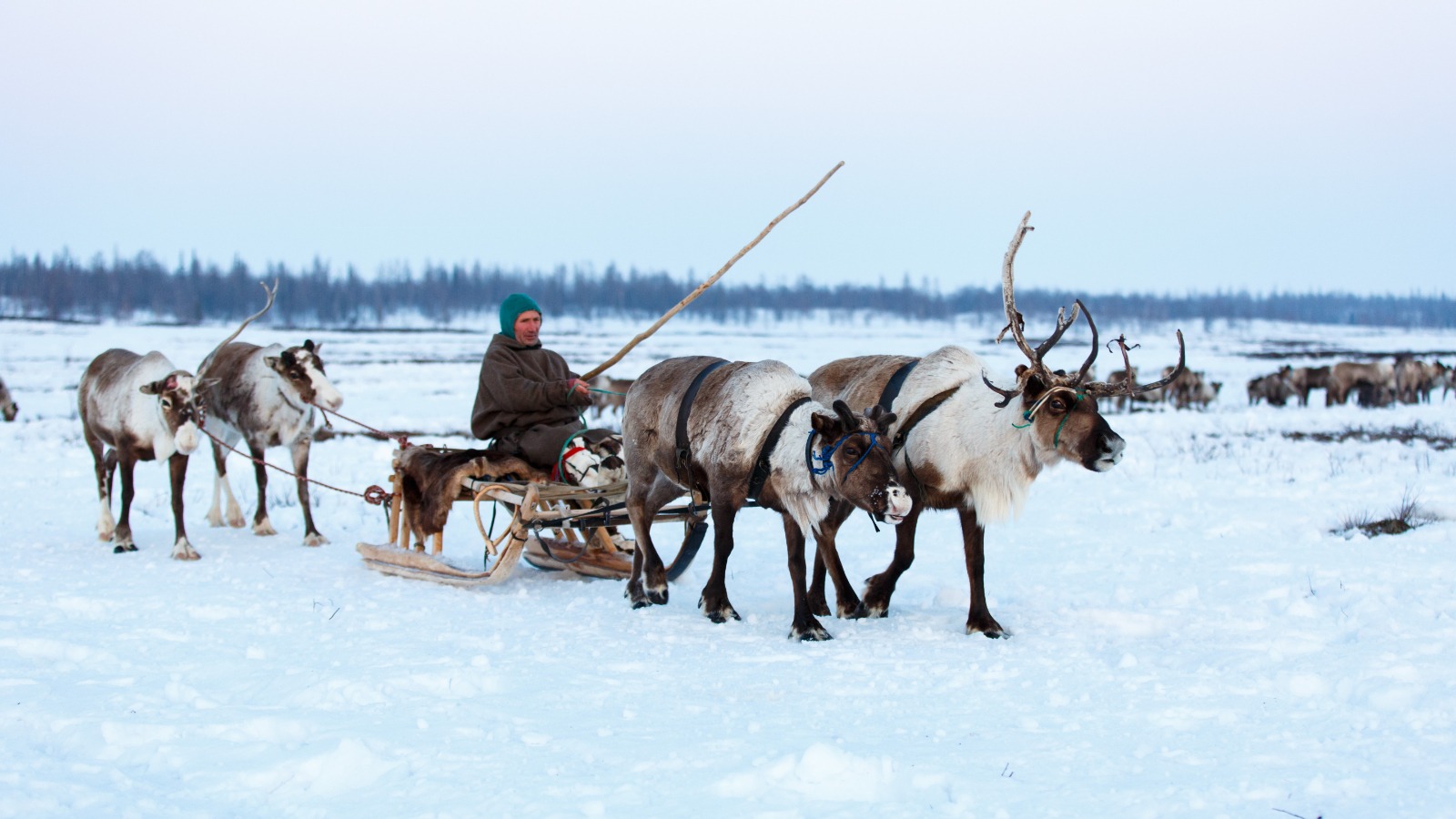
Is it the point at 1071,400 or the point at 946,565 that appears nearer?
the point at 1071,400

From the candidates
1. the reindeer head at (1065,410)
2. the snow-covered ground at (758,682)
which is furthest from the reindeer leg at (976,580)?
the reindeer head at (1065,410)

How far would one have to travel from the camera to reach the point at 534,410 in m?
8.23

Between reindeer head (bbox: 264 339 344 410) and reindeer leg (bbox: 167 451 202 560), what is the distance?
3.47 ft

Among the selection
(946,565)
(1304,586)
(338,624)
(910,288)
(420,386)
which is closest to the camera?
(338,624)

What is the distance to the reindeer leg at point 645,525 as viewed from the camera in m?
6.99

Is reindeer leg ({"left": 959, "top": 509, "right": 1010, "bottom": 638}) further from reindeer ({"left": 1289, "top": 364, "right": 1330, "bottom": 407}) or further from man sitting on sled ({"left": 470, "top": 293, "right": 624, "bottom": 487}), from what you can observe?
reindeer ({"left": 1289, "top": 364, "right": 1330, "bottom": 407})

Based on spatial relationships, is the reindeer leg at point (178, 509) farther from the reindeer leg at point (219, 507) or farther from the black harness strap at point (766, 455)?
the black harness strap at point (766, 455)

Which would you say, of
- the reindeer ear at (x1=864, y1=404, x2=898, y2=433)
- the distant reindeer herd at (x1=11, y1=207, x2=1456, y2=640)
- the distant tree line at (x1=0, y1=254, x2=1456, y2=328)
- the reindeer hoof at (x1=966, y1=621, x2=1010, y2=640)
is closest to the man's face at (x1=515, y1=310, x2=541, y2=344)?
the distant reindeer herd at (x1=11, y1=207, x2=1456, y2=640)

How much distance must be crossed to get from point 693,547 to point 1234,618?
3505 millimetres

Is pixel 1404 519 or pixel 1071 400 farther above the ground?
pixel 1071 400

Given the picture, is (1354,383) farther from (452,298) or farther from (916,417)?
(452,298)

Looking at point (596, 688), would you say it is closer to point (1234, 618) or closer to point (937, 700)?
point (937, 700)

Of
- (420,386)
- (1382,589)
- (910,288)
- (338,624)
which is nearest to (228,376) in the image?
(338,624)

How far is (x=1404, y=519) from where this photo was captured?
8.73m
